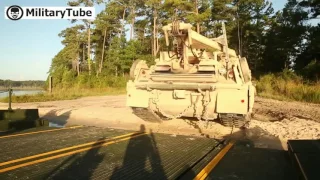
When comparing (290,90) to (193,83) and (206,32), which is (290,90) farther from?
(206,32)

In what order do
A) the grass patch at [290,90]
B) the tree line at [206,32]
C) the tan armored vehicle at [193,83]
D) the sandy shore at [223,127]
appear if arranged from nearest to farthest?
the tan armored vehicle at [193,83] → the sandy shore at [223,127] → the grass patch at [290,90] → the tree line at [206,32]

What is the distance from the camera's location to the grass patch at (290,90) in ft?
57.7

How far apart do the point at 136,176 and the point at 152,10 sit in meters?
48.3

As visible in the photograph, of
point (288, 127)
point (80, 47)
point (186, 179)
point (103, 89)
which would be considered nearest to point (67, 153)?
point (186, 179)

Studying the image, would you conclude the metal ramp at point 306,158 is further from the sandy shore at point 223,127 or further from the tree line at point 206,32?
the tree line at point 206,32

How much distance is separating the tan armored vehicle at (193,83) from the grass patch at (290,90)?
32.6 ft

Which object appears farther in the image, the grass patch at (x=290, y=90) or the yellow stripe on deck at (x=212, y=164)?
the grass patch at (x=290, y=90)

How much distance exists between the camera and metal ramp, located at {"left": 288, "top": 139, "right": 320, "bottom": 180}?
3699mm

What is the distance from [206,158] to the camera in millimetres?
5156

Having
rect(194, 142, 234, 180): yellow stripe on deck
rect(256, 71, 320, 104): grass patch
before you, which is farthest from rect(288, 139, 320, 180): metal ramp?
rect(256, 71, 320, 104): grass patch

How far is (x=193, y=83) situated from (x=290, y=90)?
13.4m

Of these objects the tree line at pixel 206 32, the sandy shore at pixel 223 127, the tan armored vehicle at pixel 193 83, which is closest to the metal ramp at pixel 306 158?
the sandy shore at pixel 223 127

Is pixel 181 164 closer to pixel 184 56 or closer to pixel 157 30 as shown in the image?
pixel 184 56

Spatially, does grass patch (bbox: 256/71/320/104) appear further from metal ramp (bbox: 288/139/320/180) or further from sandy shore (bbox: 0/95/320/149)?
metal ramp (bbox: 288/139/320/180)
